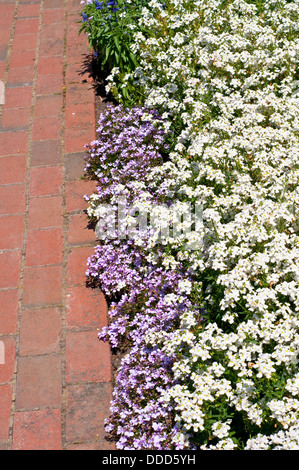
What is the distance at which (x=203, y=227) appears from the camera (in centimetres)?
375

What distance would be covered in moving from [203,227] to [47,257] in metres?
1.37

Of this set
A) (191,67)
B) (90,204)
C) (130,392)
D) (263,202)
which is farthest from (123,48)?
(130,392)

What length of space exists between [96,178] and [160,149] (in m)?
0.62

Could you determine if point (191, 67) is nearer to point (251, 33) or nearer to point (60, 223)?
point (251, 33)

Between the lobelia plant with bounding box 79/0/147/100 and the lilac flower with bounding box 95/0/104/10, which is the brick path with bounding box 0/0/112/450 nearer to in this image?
the lobelia plant with bounding box 79/0/147/100

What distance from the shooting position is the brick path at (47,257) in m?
3.53

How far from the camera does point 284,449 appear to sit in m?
2.65

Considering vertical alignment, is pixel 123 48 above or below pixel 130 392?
above

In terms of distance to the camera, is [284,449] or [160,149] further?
[160,149]

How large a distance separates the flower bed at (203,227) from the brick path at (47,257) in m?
0.17

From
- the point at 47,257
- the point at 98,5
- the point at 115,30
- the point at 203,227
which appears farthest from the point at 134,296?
the point at 98,5

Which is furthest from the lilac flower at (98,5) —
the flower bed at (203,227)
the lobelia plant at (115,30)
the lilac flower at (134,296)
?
the lilac flower at (134,296)

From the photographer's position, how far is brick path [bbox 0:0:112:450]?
139 inches

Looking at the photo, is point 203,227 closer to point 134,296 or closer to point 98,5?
point 134,296
